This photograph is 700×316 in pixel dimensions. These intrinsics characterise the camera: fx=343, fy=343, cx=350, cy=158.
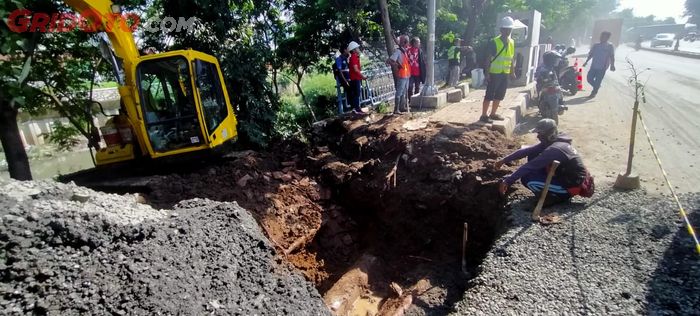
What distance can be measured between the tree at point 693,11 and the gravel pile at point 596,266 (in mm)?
60773

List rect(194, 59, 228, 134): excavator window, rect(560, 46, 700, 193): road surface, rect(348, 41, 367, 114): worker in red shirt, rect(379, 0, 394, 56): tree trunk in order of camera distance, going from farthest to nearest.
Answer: rect(379, 0, 394, 56): tree trunk < rect(348, 41, 367, 114): worker in red shirt < rect(194, 59, 228, 134): excavator window < rect(560, 46, 700, 193): road surface

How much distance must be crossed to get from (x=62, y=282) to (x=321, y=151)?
4.85 metres

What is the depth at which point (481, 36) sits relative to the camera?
59.4ft

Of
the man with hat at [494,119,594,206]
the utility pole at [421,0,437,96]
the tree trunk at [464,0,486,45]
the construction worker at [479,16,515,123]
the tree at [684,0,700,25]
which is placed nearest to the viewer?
the man with hat at [494,119,594,206]

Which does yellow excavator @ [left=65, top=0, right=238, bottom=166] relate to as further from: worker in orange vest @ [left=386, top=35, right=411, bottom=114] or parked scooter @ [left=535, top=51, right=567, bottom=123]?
parked scooter @ [left=535, top=51, right=567, bottom=123]

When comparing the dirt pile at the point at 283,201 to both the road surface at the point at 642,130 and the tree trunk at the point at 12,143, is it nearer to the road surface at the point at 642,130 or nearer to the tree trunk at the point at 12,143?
the tree trunk at the point at 12,143

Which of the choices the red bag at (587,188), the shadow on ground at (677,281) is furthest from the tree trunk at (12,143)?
the shadow on ground at (677,281)

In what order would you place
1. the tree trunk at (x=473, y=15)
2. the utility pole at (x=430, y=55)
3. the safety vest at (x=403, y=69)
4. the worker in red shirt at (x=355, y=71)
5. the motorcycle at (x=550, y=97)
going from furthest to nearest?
the tree trunk at (x=473, y=15) < the utility pole at (x=430, y=55) < the worker in red shirt at (x=355, y=71) < the safety vest at (x=403, y=69) < the motorcycle at (x=550, y=97)

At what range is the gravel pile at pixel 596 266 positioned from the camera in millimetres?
2613

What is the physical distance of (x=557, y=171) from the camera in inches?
152

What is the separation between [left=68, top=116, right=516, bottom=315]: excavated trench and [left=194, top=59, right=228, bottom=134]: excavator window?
83 cm

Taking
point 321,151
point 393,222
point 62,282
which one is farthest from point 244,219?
point 321,151

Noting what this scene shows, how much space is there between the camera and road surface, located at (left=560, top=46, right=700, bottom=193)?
15.9ft

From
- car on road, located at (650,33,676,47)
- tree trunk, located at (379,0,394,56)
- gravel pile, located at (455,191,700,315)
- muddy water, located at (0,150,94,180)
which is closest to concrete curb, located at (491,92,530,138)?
gravel pile, located at (455,191,700,315)
